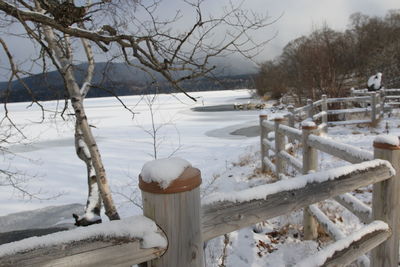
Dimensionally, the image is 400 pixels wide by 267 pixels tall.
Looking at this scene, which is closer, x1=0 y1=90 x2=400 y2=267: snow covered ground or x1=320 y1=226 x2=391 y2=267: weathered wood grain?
x1=320 y1=226 x2=391 y2=267: weathered wood grain

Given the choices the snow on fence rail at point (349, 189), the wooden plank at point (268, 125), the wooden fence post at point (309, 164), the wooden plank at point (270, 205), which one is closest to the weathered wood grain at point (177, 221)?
the wooden plank at point (270, 205)

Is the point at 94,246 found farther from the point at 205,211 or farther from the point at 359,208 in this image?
the point at 359,208

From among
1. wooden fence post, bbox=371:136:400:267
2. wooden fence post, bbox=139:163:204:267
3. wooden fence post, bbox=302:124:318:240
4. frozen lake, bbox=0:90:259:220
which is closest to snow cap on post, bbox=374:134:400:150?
wooden fence post, bbox=371:136:400:267

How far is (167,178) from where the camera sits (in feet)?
3.11

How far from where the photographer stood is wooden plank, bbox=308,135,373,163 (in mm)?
2117

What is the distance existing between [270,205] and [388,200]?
3.76ft

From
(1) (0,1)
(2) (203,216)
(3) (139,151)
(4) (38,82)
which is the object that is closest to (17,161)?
(3) (139,151)

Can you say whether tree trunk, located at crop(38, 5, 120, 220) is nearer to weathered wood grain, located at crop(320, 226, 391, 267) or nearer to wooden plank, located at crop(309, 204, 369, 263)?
wooden plank, located at crop(309, 204, 369, 263)

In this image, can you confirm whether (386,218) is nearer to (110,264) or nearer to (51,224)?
(110,264)

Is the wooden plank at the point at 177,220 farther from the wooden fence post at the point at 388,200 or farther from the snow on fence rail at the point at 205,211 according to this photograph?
the wooden fence post at the point at 388,200

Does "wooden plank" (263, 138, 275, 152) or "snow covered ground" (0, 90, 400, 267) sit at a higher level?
"wooden plank" (263, 138, 275, 152)

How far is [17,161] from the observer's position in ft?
36.9

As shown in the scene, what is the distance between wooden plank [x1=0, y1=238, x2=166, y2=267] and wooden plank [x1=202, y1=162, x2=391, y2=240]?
27 cm

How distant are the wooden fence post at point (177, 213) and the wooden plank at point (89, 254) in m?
0.05
